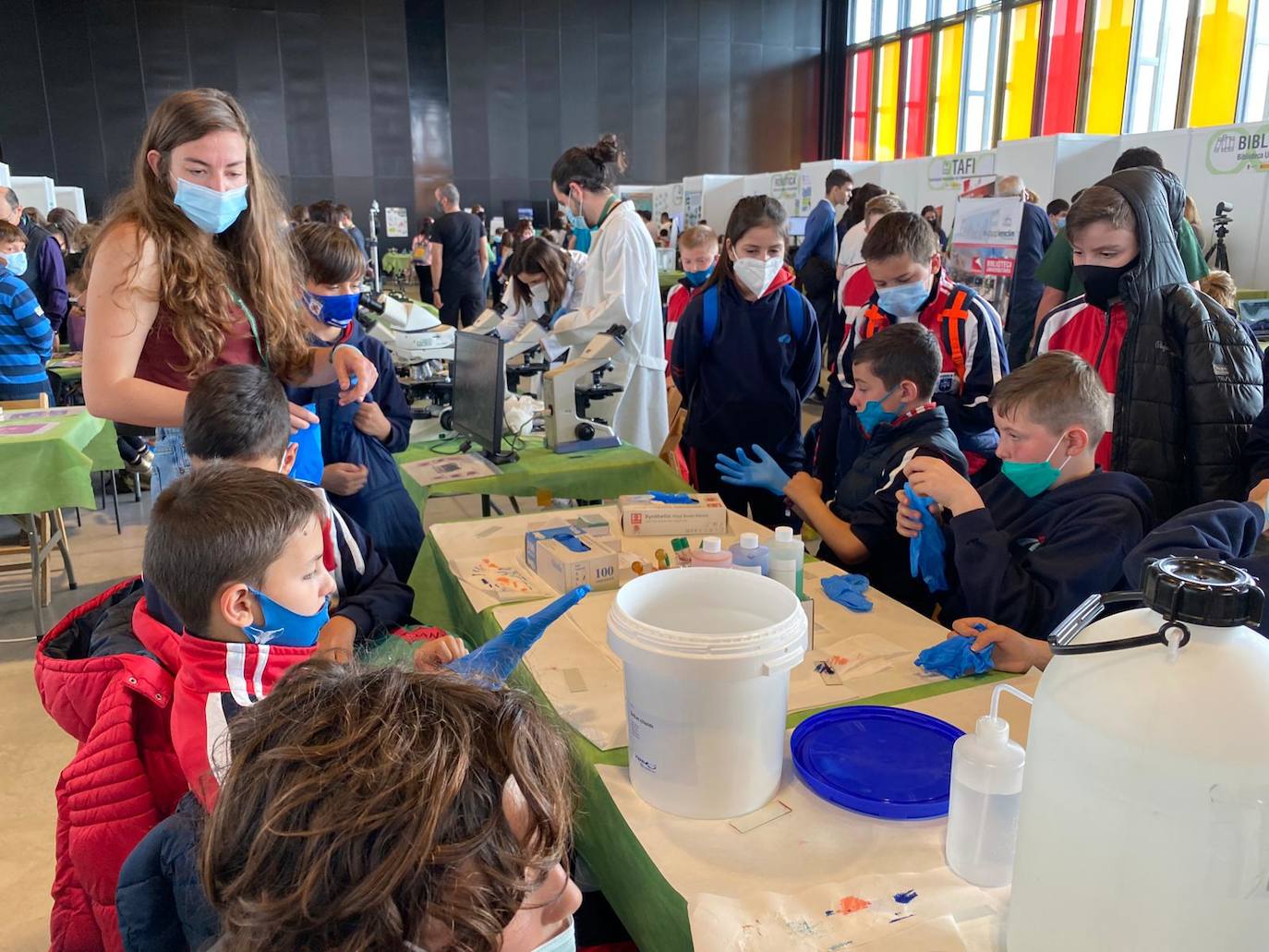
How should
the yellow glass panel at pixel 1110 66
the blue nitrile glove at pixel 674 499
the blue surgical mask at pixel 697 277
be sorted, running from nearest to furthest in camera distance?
the blue nitrile glove at pixel 674 499 < the blue surgical mask at pixel 697 277 < the yellow glass panel at pixel 1110 66

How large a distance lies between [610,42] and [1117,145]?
892 cm

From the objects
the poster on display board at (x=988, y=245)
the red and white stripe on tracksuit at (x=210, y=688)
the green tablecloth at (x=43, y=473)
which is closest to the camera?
the red and white stripe on tracksuit at (x=210, y=688)

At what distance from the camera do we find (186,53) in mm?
11602

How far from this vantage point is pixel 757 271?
2910mm

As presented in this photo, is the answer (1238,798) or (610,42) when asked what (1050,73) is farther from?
(1238,798)

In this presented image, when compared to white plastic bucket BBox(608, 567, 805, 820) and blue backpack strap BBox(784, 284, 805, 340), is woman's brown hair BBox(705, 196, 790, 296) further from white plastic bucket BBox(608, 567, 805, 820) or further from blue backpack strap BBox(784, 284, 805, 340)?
white plastic bucket BBox(608, 567, 805, 820)

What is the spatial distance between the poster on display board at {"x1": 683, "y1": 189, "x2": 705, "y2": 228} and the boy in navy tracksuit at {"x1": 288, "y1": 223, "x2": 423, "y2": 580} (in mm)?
8290

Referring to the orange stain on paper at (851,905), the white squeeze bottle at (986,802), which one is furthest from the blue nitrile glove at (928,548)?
the orange stain on paper at (851,905)

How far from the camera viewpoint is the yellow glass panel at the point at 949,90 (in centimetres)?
1184

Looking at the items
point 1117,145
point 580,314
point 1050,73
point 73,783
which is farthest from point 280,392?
point 1050,73

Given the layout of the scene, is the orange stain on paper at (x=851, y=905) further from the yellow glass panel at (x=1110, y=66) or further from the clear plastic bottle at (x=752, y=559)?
the yellow glass panel at (x=1110, y=66)

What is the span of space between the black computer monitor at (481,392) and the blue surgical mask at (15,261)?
9.71 ft

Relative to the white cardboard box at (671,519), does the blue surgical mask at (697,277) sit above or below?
above

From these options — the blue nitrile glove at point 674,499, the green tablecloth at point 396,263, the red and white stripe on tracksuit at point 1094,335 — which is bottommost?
the blue nitrile glove at point 674,499
